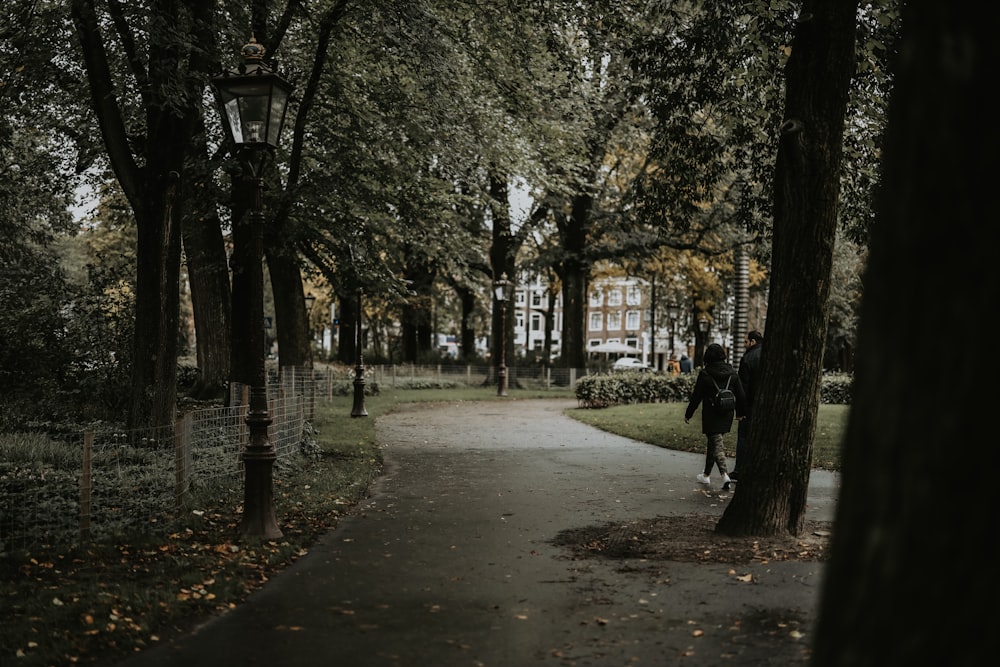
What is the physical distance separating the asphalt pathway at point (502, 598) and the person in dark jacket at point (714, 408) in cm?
61

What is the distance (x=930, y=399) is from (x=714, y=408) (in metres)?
9.92

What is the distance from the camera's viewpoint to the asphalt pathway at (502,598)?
5.08 m

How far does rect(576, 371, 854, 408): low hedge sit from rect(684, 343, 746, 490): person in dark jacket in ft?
52.5

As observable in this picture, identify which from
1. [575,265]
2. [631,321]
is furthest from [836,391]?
[631,321]

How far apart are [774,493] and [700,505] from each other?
8.02 ft

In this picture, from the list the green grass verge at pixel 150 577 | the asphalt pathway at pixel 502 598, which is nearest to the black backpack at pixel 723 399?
the asphalt pathway at pixel 502 598

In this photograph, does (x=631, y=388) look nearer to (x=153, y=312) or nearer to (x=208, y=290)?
(x=208, y=290)

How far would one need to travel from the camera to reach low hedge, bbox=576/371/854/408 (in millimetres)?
28234

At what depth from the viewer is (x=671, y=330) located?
6575 centimetres

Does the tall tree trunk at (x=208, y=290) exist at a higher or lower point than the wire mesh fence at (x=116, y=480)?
higher

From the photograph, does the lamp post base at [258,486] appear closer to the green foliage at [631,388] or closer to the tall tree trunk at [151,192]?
the tall tree trunk at [151,192]

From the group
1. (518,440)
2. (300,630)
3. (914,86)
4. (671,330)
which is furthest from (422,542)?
(671,330)

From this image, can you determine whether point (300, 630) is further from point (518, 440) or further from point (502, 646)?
point (518, 440)

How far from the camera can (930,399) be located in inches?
79.5
